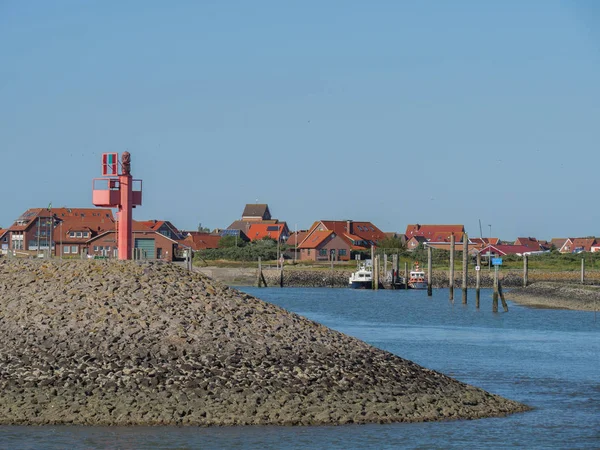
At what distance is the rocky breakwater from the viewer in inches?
797

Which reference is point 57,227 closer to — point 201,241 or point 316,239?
point 316,239

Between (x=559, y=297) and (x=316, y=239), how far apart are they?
191 ft

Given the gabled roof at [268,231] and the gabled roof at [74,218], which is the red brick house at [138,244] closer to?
the gabled roof at [74,218]

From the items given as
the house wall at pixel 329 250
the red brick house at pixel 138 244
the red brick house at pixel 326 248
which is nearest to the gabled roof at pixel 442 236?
the house wall at pixel 329 250

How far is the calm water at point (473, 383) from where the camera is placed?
63.2 ft

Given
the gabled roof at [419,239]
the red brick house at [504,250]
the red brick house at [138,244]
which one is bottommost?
the red brick house at [138,244]

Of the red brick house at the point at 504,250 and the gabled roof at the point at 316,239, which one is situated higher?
the gabled roof at the point at 316,239

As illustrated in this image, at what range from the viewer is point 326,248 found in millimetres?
126938

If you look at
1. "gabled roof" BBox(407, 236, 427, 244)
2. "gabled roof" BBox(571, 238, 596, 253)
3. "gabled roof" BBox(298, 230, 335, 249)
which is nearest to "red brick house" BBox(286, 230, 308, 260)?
"gabled roof" BBox(298, 230, 335, 249)

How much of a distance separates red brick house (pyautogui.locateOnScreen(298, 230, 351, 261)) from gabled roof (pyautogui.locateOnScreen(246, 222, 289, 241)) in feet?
89.3

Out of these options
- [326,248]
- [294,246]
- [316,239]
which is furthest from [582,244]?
[326,248]

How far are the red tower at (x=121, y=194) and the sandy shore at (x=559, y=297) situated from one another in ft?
136

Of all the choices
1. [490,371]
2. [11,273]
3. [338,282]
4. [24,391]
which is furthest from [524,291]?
[24,391]

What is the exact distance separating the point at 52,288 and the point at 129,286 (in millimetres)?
1903
